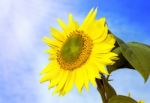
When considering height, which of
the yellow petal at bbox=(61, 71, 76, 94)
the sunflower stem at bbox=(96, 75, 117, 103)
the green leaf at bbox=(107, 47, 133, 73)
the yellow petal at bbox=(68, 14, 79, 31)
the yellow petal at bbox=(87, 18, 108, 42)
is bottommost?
the sunflower stem at bbox=(96, 75, 117, 103)

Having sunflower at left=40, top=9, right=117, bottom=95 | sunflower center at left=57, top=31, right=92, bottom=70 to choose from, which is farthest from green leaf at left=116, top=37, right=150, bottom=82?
sunflower center at left=57, top=31, right=92, bottom=70

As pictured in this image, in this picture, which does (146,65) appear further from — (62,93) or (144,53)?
(62,93)

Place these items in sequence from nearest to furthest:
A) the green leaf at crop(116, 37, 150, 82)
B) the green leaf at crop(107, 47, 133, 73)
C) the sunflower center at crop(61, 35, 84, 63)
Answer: the green leaf at crop(116, 37, 150, 82), the green leaf at crop(107, 47, 133, 73), the sunflower center at crop(61, 35, 84, 63)

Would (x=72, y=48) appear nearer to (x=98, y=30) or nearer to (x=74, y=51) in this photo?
(x=74, y=51)

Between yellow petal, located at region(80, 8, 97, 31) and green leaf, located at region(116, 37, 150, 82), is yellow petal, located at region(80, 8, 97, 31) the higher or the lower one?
the higher one

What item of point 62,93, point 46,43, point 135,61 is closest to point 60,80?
point 62,93

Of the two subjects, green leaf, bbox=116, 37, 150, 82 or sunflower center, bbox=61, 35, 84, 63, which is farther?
sunflower center, bbox=61, 35, 84, 63

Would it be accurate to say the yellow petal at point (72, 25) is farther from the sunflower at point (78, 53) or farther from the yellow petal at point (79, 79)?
the yellow petal at point (79, 79)

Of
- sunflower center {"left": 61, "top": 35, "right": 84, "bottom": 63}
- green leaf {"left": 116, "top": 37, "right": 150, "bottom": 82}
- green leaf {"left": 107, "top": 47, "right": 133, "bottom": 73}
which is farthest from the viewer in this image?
sunflower center {"left": 61, "top": 35, "right": 84, "bottom": 63}

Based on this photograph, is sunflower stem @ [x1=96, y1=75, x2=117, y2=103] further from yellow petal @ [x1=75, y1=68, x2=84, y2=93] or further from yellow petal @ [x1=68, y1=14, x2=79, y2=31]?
yellow petal @ [x1=68, y1=14, x2=79, y2=31]
